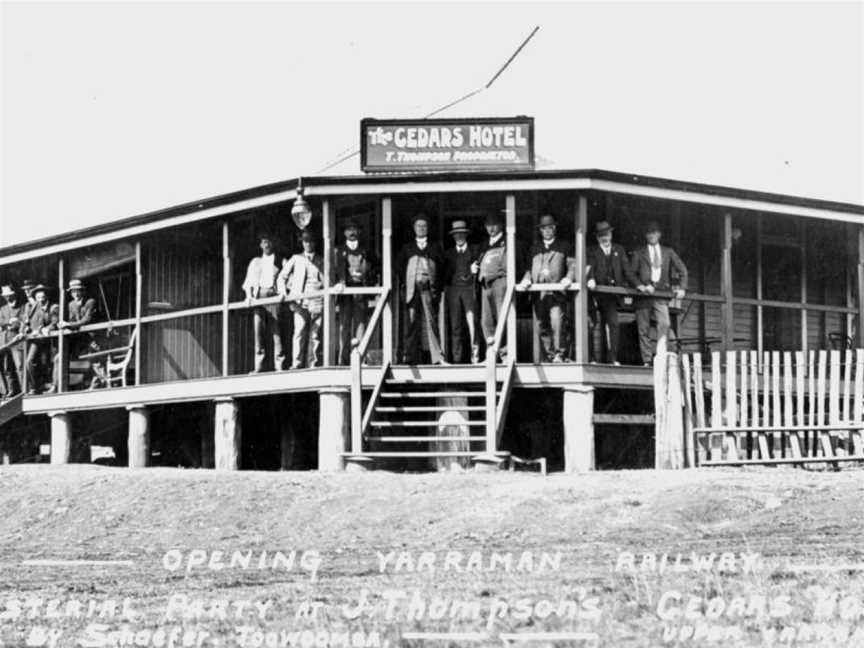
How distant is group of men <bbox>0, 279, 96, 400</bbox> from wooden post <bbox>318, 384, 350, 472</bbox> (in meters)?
6.07

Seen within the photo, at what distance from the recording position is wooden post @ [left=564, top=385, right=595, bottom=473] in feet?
59.2

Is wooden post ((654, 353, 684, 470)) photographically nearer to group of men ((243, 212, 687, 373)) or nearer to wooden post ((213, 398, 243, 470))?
group of men ((243, 212, 687, 373))

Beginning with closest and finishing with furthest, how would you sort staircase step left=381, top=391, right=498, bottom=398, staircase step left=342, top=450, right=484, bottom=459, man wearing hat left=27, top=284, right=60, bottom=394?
staircase step left=342, top=450, right=484, bottom=459 < staircase step left=381, top=391, right=498, bottom=398 < man wearing hat left=27, top=284, right=60, bottom=394

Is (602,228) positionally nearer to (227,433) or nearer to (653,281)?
(653,281)

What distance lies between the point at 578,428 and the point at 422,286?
2644 mm

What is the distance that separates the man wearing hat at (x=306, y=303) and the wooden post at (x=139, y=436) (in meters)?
3.25

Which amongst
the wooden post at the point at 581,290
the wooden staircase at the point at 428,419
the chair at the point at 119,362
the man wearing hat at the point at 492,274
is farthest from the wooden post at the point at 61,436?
the wooden post at the point at 581,290

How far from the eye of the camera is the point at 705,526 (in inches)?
470

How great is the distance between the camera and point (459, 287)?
754 inches

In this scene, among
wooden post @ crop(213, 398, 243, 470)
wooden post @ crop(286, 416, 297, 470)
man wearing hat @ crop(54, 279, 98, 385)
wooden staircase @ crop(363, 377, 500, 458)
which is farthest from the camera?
man wearing hat @ crop(54, 279, 98, 385)

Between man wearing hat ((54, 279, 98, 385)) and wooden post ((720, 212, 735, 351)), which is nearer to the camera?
wooden post ((720, 212, 735, 351))

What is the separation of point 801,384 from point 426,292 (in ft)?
17.0

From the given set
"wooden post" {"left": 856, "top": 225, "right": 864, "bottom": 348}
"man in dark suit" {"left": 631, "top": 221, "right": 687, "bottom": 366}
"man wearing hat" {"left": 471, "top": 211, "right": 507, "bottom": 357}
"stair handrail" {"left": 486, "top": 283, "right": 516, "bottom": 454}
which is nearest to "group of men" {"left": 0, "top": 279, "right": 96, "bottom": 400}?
"man wearing hat" {"left": 471, "top": 211, "right": 507, "bottom": 357}

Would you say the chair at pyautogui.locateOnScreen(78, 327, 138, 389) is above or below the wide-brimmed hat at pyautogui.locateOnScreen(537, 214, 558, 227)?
below
